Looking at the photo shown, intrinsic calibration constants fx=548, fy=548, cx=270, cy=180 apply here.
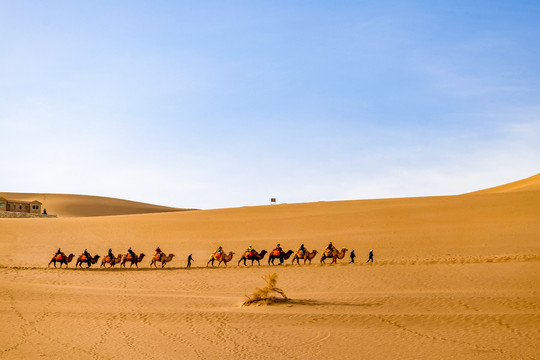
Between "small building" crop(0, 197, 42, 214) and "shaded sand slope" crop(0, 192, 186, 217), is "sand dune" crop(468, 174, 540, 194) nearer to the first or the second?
"small building" crop(0, 197, 42, 214)

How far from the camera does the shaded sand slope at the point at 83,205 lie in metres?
98.8

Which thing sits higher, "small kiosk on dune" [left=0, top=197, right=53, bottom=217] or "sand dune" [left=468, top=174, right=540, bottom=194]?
"sand dune" [left=468, top=174, right=540, bottom=194]

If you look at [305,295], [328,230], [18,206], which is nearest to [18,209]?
[18,206]

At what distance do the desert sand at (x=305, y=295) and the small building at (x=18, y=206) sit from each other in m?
29.0

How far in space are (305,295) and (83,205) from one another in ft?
317

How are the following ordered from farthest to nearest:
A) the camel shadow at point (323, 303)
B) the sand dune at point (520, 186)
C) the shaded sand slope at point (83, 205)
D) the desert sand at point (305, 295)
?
the shaded sand slope at point (83, 205) → the sand dune at point (520, 186) → the camel shadow at point (323, 303) → the desert sand at point (305, 295)

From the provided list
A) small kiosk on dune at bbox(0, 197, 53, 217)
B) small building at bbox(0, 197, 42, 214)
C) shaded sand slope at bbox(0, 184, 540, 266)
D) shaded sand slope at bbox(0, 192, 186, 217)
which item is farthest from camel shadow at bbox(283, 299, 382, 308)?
shaded sand slope at bbox(0, 192, 186, 217)

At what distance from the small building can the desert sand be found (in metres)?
29.0

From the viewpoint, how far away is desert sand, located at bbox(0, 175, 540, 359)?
34.8 feet

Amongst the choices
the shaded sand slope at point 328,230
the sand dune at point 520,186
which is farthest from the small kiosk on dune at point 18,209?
the sand dune at point 520,186

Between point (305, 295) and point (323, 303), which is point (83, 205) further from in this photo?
point (323, 303)

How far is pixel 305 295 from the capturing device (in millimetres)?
16375

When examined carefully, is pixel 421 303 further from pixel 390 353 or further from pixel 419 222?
pixel 419 222

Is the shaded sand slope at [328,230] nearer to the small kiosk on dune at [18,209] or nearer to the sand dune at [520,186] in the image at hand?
the sand dune at [520,186]
